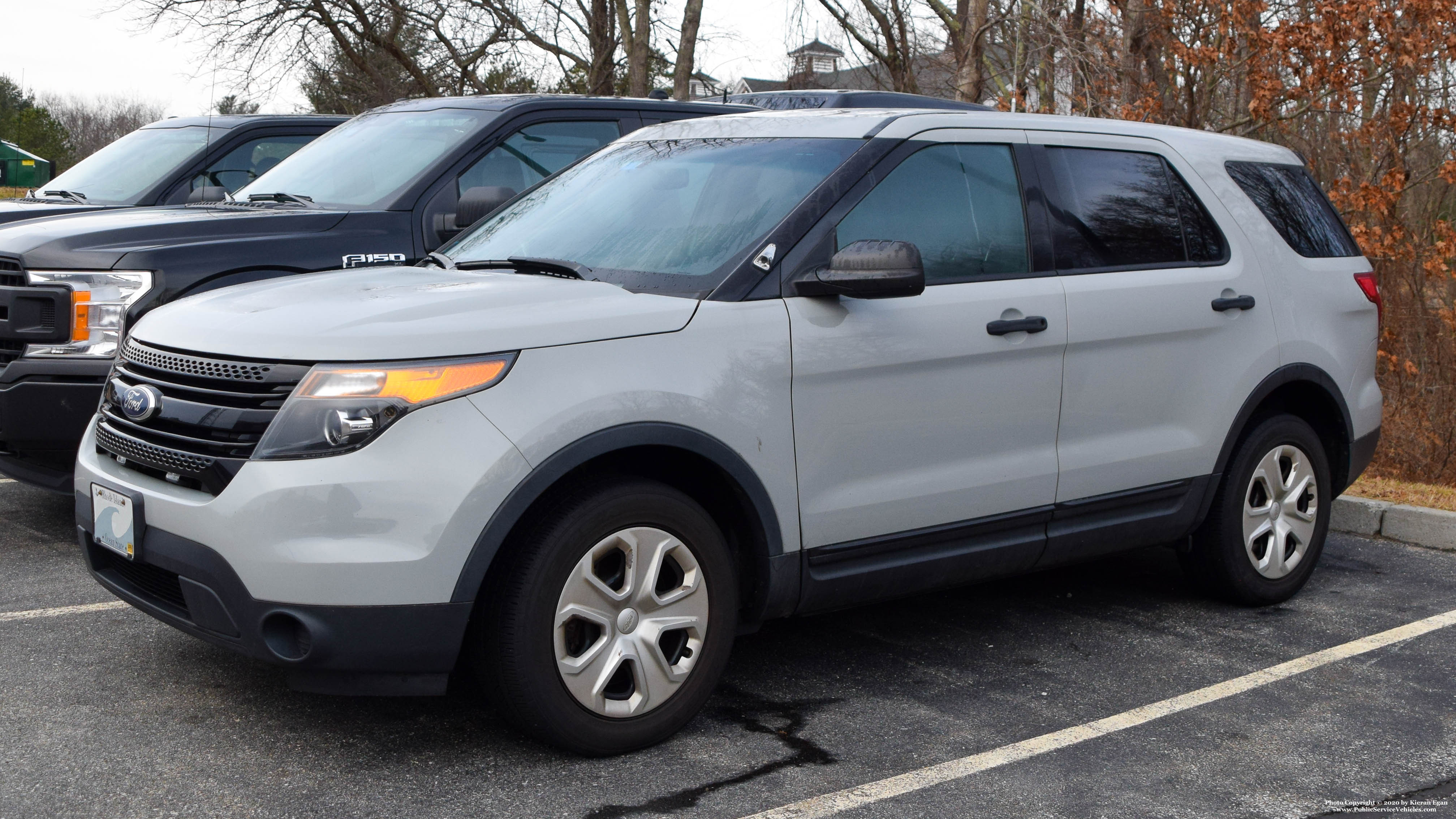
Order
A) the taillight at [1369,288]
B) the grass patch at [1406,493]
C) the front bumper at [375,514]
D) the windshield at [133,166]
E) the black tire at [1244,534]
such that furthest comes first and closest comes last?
the windshield at [133,166] → the grass patch at [1406,493] → the taillight at [1369,288] → the black tire at [1244,534] → the front bumper at [375,514]

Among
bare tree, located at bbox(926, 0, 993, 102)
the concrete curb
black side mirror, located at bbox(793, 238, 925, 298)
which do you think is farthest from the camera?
bare tree, located at bbox(926, 0, 993, 102)

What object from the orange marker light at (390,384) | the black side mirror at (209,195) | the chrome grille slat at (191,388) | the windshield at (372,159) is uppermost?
the windshield at (372,159)

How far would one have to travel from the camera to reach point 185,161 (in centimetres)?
861

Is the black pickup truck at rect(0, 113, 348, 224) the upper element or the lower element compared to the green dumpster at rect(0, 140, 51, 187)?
lower

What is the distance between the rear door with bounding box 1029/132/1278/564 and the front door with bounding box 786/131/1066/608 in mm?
140

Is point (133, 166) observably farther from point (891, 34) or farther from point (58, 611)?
point (891, 34)

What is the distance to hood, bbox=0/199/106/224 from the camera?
717cm

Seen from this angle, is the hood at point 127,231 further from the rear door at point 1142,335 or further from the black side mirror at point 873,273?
the rear door at point 1142,335

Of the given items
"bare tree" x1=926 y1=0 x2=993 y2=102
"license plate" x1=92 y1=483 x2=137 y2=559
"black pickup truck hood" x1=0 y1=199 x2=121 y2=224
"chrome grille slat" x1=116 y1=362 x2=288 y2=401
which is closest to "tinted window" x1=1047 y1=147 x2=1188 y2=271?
"chrome grille slat" x1=116 y1=362 x2=288 y2=401

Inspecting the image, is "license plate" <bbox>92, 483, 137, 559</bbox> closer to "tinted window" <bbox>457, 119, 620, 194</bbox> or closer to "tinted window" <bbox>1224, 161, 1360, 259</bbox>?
"tinted window" <bbox>457, 119, 620, 194</bbox>

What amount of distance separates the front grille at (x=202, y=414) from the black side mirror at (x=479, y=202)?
2.04 meters

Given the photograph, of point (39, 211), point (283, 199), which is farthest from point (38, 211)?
point (283, 199)

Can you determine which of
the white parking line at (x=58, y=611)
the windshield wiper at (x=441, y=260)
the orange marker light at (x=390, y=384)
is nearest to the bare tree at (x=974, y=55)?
the windshield wiper at (x=441, y=260)

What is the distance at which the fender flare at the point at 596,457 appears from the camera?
11.2 ft
